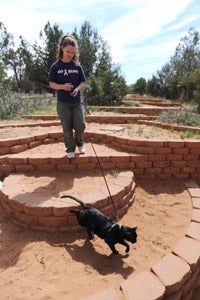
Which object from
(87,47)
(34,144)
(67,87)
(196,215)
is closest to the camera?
(196,215)

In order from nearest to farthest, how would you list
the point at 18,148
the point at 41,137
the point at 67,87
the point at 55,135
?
the point at 67,87, the point at 18,148, the point at 41,137, the point at 55,135

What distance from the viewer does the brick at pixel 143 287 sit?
167cm

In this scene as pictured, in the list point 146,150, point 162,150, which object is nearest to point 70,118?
point 146,150

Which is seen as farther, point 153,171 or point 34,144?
point 34,144

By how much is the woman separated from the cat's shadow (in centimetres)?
139

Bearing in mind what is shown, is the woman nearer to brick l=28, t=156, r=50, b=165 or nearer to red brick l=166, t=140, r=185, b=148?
brick l=28, t=156, r=50, b=165

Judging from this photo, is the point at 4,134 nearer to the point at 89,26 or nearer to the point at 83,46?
the point at 83,46

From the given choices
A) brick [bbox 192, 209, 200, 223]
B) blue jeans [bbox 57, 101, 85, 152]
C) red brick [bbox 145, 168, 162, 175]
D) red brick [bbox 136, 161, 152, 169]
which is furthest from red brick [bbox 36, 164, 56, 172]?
brick [bbox 192, 209, 200, 223]

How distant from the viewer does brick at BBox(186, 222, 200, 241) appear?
90.8 inches

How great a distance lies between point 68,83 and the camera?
303 cm

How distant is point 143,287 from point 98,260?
1.58 ft

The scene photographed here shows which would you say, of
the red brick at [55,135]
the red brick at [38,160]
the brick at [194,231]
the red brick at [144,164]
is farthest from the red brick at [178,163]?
the red brick at [55,135]

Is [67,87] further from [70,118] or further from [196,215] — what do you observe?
[196,215]

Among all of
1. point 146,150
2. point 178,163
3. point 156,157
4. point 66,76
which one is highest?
point 66,76
